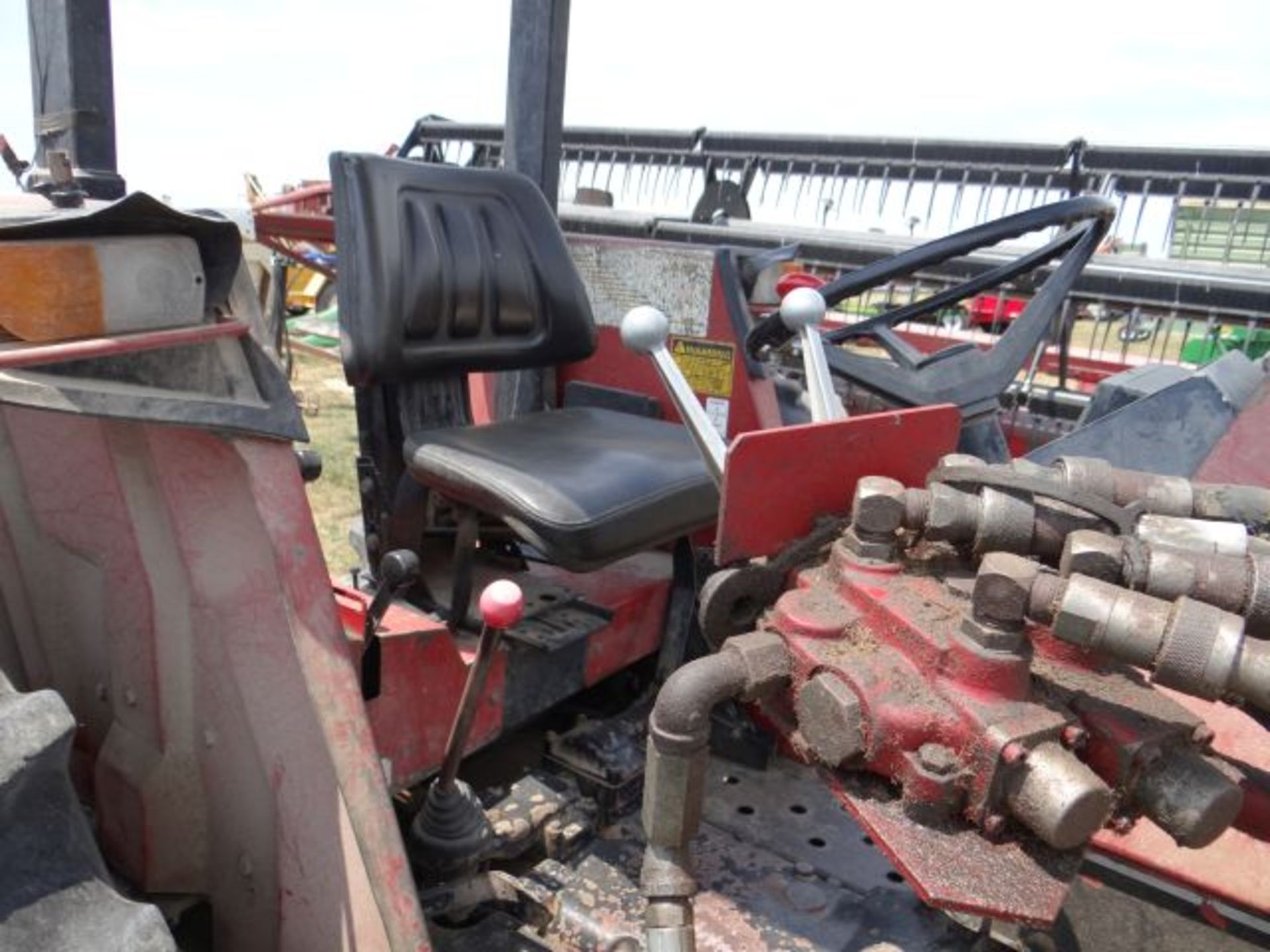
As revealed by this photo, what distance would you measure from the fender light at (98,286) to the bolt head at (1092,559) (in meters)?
0.73

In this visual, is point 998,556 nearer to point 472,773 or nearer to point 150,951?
point 150,951

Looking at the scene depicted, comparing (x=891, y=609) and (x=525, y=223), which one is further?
(x=525, y=223)

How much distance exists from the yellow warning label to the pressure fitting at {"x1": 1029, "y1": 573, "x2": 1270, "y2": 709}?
4.25ft

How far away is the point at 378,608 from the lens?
121 cm

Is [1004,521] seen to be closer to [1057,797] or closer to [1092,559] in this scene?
[1092,559]

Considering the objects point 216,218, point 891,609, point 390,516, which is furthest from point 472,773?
point 216,218

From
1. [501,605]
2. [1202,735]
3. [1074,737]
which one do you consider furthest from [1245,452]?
[501,605]

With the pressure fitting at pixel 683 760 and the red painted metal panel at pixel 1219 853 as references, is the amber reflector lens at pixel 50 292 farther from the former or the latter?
the red painted metal panel at pixel 1219 853

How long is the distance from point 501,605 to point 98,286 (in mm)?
518

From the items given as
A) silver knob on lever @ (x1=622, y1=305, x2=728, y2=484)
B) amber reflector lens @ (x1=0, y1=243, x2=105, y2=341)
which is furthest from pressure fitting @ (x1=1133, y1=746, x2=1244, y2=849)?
amber reflector lens @ (x1=0, y1=243, x2=105, y2=341)

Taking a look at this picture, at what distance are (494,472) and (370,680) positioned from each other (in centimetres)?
41

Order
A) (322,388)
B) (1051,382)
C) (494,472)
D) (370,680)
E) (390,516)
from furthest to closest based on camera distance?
1. (322,388)
2. (1051,382)
3. (390,516)
4. (494,472)
5. (370,680)

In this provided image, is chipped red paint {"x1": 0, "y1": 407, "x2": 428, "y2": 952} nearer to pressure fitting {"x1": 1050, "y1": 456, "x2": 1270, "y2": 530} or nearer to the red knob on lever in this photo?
the red knob on lever

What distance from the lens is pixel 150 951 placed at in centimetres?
65
